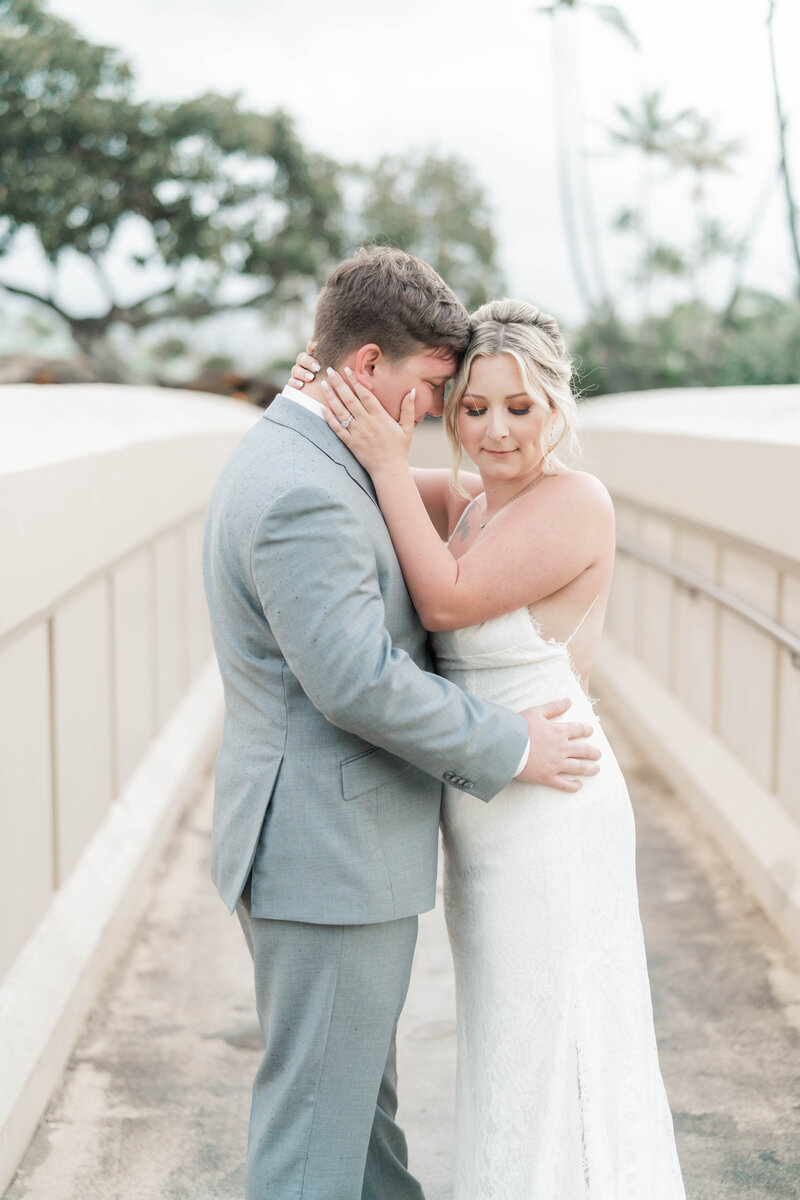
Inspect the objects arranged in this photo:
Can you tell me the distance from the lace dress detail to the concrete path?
2.18 feet

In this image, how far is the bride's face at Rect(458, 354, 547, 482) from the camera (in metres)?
Result: 2.26

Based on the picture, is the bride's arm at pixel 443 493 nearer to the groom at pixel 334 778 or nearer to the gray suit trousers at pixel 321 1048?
the groom at pixel 334 778

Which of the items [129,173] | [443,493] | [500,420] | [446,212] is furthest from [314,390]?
[446,212]

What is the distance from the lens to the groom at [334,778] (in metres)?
2.07

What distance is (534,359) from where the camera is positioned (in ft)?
7.39

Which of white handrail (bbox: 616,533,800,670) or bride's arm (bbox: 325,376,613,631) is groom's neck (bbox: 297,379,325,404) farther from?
white handrail (bbox: 616,533,800,670)

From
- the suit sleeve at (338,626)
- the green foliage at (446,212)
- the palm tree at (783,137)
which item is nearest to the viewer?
the suit sleeve at (338,626)

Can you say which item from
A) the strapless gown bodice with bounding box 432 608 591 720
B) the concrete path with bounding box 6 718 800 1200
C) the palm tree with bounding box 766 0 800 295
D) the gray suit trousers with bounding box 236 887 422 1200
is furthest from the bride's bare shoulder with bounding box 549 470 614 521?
the palm tree with bounding box 766 0 800 295

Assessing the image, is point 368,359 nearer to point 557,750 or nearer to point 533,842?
point 557,750

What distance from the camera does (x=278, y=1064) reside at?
220 centimetres

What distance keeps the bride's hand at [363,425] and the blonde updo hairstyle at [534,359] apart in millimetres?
220

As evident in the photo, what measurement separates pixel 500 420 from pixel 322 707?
697mm

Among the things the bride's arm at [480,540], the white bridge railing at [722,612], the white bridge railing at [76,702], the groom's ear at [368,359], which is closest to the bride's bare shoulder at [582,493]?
→ the bride's arm at [480,540]

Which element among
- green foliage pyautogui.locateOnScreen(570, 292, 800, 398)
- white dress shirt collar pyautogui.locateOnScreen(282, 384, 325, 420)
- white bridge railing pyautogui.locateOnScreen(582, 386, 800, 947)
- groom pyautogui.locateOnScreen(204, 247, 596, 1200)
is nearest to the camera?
groom pyautogui.locateOnScreen(204, 247, 596, 1200)
